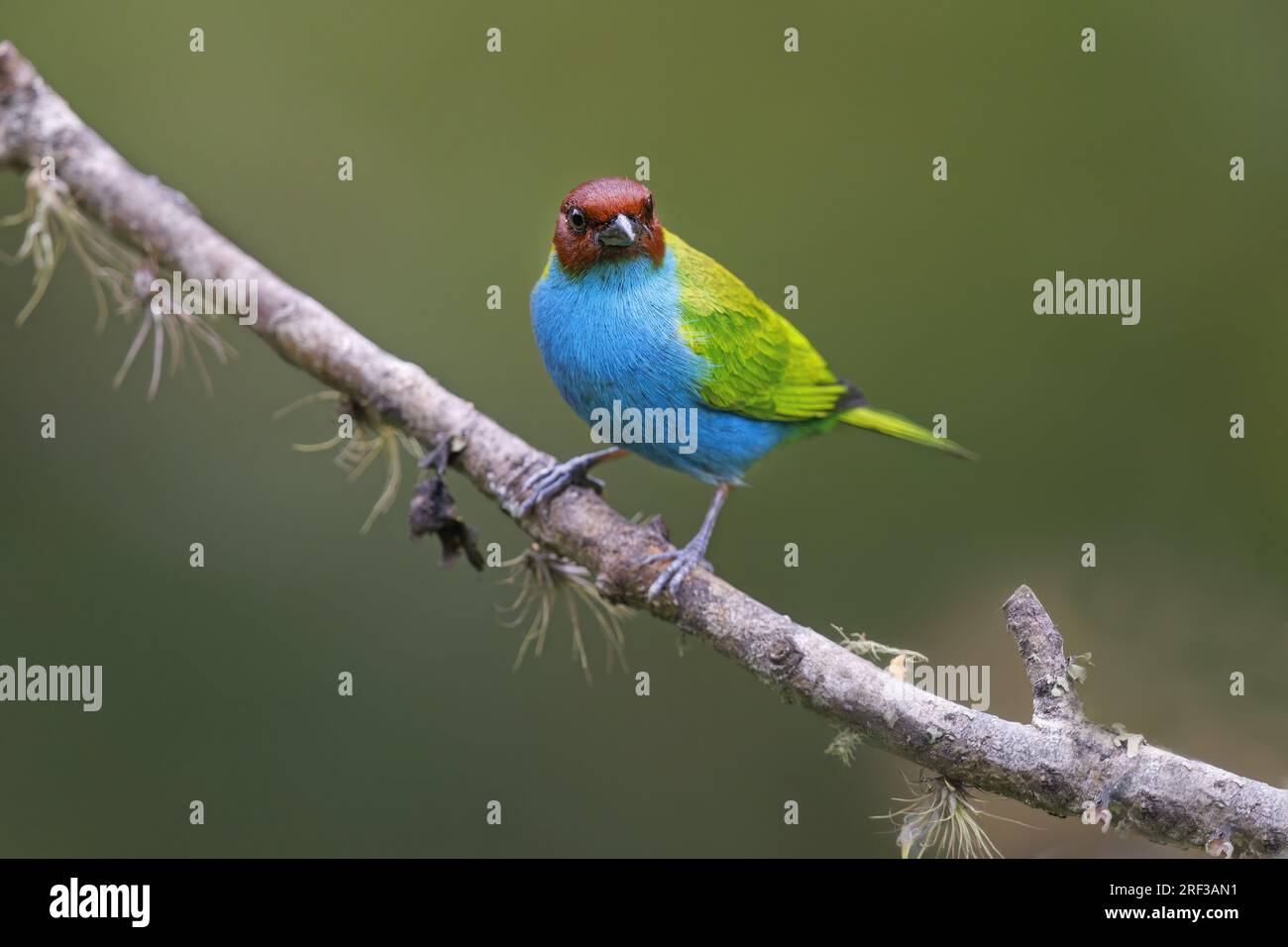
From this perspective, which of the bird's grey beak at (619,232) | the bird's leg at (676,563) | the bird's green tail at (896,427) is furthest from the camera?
the bird's green tail at (896,427)

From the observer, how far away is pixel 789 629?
317 centimetres

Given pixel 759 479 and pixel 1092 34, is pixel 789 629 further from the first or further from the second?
pixel 1092 34

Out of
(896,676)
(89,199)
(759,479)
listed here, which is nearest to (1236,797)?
(896,676)

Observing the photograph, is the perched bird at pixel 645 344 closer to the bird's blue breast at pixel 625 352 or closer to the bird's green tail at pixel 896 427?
the bird's blue breast at pixel 625 352

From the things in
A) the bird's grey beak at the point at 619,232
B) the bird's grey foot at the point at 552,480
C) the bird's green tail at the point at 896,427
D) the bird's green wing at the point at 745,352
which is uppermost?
the bird's grey beak at the point at 619,232

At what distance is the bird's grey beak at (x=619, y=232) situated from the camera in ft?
13.0

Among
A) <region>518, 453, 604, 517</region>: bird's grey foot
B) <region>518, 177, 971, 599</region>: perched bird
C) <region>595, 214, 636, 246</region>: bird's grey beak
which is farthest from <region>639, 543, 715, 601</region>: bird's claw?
<region>595, 214, 636, 246</region>: bird's grey beak

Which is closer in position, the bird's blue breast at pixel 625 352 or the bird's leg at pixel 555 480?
the bird's leg at pixel 555 480

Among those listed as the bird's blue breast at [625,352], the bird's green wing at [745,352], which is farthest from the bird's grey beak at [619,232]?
the bird's green wing at [745,352]

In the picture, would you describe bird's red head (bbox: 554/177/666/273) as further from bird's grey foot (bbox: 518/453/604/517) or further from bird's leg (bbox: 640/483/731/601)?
bird's leg (bbox: 640/483/731/601)

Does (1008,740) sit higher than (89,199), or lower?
lower

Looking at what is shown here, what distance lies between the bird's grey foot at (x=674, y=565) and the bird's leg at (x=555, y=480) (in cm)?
45

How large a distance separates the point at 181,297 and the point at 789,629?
244cm

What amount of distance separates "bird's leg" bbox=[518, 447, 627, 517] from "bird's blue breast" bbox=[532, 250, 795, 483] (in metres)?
0.18
